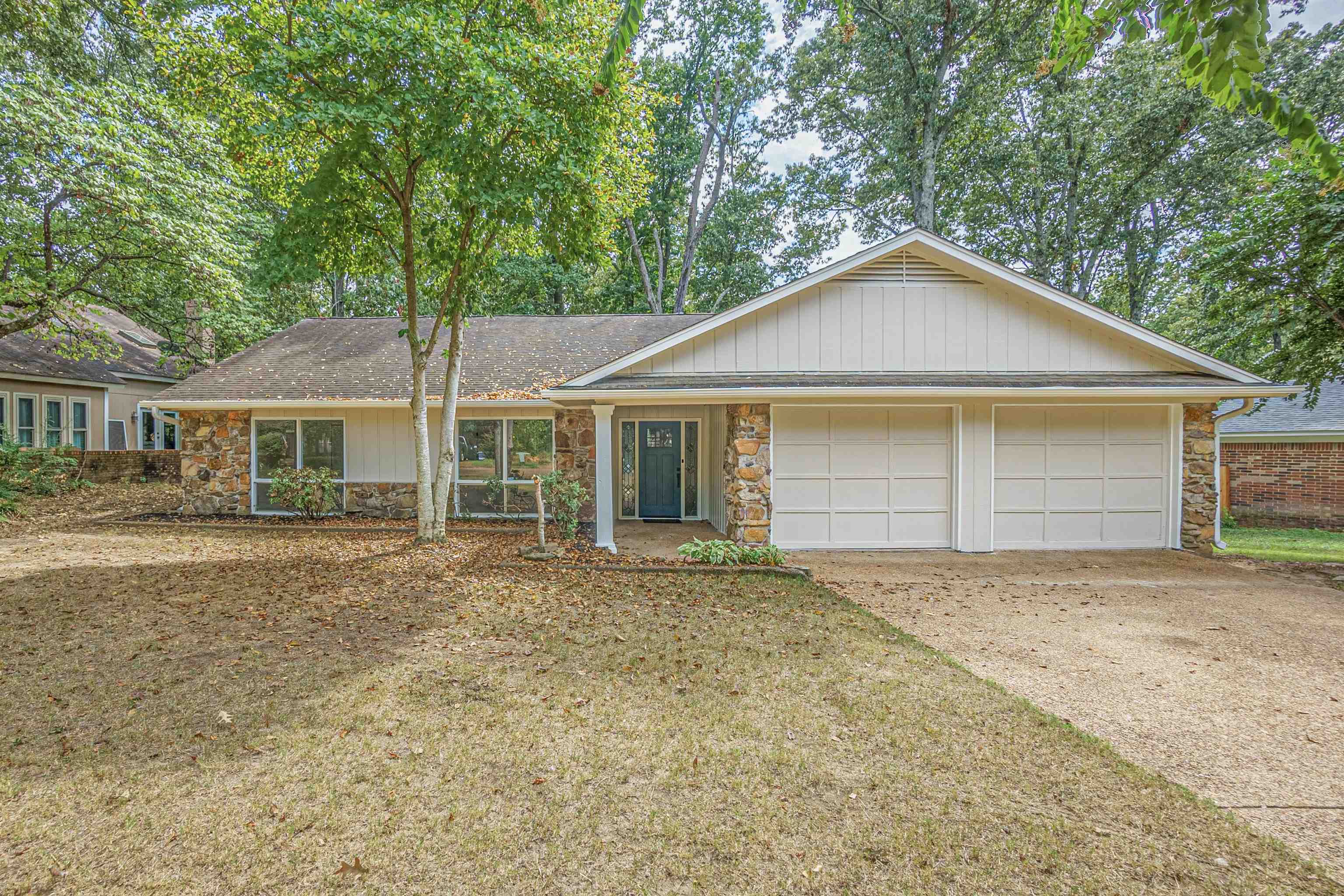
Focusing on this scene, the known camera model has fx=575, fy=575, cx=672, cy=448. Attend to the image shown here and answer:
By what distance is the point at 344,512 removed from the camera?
10.9 m

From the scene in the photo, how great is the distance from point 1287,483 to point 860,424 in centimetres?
1168

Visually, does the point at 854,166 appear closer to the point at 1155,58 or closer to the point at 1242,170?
the point at 1155,58

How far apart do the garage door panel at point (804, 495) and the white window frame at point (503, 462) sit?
4295 millimetres

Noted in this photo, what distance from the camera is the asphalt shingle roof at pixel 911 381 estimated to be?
7.86 metres

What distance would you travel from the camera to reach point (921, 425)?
879 centimetres

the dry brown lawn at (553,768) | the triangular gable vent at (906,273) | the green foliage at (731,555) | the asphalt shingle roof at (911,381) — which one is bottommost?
the dry brown lawn at (553,768)

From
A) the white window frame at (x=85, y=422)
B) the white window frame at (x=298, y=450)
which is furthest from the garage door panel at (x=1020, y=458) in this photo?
the white window frame at (x=85, y=422)

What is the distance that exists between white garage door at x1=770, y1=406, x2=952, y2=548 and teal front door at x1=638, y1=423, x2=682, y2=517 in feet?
9.67

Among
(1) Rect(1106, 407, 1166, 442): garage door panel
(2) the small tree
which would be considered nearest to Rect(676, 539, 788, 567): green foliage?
(2) the small tree

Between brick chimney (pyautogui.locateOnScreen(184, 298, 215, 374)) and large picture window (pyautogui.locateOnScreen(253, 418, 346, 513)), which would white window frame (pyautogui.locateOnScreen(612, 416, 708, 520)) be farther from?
brick chimney (pyautogui.locateOnScreen(184, 298, 215, 374))

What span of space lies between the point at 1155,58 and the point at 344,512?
23.2 m

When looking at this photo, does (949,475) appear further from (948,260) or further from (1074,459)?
(948,260)

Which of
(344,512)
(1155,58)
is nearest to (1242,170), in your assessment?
(1155,58)

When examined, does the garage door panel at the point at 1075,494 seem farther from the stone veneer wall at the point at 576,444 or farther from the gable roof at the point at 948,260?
the stone veneer wall at the point at 576,444
